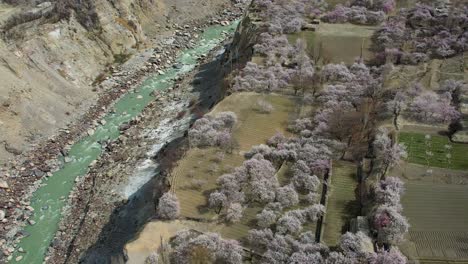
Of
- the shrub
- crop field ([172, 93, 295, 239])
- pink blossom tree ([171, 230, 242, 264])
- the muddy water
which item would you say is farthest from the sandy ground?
the shrub

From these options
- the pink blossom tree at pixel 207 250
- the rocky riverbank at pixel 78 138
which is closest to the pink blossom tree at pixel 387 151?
the pink blossom tree at pixel 207 250

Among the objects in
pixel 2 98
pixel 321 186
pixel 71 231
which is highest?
pixel 2 98

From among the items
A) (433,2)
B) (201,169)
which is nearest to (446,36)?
(433,2)

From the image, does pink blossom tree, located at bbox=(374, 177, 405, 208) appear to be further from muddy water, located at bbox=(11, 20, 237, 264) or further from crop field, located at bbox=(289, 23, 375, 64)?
muddy water, located at bbox=(11, 20, 237, 264)

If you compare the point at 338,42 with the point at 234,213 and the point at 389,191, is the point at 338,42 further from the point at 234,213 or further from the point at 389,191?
the point at 234,213

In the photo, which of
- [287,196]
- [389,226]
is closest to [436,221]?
[389,226]

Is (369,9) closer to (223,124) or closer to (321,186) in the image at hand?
(223,124)
